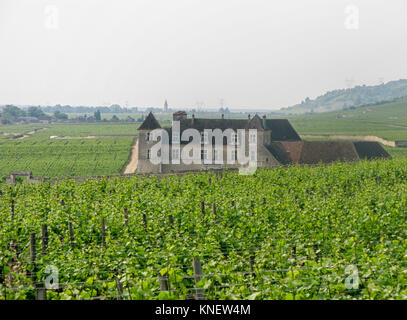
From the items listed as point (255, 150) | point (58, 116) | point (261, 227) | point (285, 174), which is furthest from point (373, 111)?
point (261, 227)

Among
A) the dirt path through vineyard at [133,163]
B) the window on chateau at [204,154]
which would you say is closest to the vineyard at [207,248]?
the window on chateau at [204,154]

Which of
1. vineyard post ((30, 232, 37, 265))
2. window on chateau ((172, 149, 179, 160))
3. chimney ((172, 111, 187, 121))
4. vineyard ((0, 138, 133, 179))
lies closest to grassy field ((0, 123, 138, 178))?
vineyard ((0, 138, 133, 179))

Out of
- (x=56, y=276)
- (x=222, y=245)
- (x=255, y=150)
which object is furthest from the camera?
(x=255, y=150)

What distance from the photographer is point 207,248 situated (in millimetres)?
8375

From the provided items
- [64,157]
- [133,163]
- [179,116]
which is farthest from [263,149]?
[64,157]

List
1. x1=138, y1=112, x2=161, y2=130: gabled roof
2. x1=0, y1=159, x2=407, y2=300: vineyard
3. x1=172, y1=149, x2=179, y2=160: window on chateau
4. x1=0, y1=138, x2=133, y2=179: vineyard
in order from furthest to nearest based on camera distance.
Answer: x1=0, y1=138, x2=133, y2=179: vineyard < x1=138, y1=112, x2=161, y2=130: gabled roof < x1=172, y1=149, x2=179, y2=160: window on chateau < x1=0, y1=159, x2=407, y2=300: vineyard

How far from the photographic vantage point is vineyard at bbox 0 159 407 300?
6160 millimetres

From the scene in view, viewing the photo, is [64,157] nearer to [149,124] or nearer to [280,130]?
[149,124]

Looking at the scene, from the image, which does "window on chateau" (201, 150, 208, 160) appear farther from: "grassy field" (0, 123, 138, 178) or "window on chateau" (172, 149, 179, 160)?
"grassy field" (0, 123, 138, 178)

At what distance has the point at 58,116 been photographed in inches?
6654

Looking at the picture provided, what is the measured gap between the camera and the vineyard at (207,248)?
6160 millimetres
